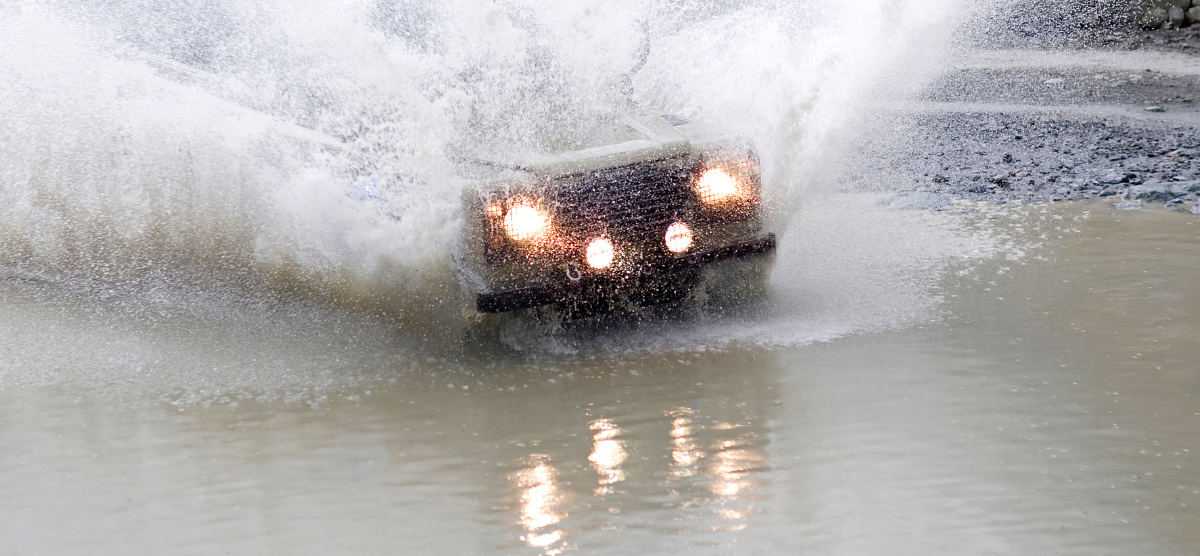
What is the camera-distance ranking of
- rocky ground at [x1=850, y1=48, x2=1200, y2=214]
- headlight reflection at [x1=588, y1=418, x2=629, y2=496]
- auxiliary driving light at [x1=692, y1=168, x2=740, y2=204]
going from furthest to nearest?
1. rocky ground at [x1=850, y1=48, x2=1200, y2=214]
2. auxiliary driving light at [x1=692, y1=168, x2=740, y2=204]
3. headlight reflection at [x1=588, y1=418, x2=629, y2=496]

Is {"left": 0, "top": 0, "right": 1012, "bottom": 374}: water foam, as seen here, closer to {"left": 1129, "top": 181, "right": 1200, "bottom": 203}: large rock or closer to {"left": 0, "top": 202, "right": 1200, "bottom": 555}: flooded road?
{"left": 0, "top": 202, "right": 1200, "bottom": 555}: flooded road

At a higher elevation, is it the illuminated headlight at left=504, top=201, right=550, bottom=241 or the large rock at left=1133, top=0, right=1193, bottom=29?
the large rock at left=1133, top=0, right=1193, bottom=29

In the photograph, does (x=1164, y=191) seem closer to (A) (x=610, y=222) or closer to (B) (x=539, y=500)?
(A) (x=610, y=222)

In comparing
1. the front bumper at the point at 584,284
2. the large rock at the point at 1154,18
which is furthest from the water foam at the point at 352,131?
the large rock at the point at 1154,18

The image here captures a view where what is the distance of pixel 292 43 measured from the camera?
22.3 ft

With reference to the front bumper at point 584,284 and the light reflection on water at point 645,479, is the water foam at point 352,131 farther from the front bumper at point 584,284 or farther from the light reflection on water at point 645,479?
the light reflection on water at point 645,479

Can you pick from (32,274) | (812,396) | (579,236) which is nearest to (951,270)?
(812,396)

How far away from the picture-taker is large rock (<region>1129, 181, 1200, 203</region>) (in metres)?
6.48

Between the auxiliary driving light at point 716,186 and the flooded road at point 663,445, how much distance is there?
706 millimetres

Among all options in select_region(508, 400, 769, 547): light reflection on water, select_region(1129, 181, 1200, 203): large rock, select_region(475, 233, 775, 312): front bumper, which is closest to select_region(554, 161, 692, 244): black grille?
select_region(475, 233, 775, 312): front bumper

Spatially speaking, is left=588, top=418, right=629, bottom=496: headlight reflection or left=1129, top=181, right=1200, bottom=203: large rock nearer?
left=588, top=418, right=629, bottom=496: headlight reflection

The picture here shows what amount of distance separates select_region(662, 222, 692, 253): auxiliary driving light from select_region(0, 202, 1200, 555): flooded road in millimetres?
Result: 481

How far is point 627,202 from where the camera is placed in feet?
15.0

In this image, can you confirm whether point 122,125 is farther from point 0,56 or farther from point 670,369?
point 670,369
